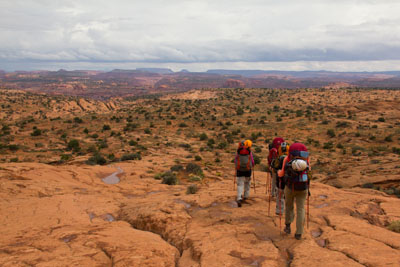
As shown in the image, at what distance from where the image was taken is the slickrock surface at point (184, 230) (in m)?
4.88

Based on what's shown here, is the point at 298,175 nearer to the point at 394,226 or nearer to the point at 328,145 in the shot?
the point at 394,226

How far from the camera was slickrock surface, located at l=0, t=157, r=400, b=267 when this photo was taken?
16.0 feet

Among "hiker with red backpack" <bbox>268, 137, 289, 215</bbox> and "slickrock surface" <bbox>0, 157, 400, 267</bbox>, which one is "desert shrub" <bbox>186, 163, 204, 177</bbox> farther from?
"hiker with red backpack" <bbox>268, 137, 289, 215</bbox>

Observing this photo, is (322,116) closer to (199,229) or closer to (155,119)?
(155,119)

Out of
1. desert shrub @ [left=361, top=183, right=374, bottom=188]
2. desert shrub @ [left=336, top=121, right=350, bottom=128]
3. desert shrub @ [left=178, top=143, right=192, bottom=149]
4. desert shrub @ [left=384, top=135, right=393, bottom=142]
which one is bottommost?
desert shrub @ [left=178, top=143, right=192, bottom=149]

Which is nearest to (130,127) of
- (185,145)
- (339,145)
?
(185,145)

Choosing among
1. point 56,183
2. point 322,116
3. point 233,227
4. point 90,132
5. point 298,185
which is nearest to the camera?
point 298,185

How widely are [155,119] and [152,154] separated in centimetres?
1946

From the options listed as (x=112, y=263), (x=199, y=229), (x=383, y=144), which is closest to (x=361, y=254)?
(x=199, y=229)

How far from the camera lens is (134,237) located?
5.91 metres

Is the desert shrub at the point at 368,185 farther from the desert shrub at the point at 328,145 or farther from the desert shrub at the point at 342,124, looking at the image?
the desert shrub at the point at 342,124

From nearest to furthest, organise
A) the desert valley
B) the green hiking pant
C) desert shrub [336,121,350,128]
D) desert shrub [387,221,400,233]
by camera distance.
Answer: the desert valley
the green hiking pant
desert shrub [387,221,400,233]
desert shrub [336,121,350,128]

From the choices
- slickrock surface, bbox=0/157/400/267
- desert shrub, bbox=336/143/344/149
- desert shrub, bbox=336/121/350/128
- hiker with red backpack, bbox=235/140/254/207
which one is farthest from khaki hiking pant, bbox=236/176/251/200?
desert shrub, bbox=336/121/350/128

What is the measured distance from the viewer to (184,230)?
6.47 metres
